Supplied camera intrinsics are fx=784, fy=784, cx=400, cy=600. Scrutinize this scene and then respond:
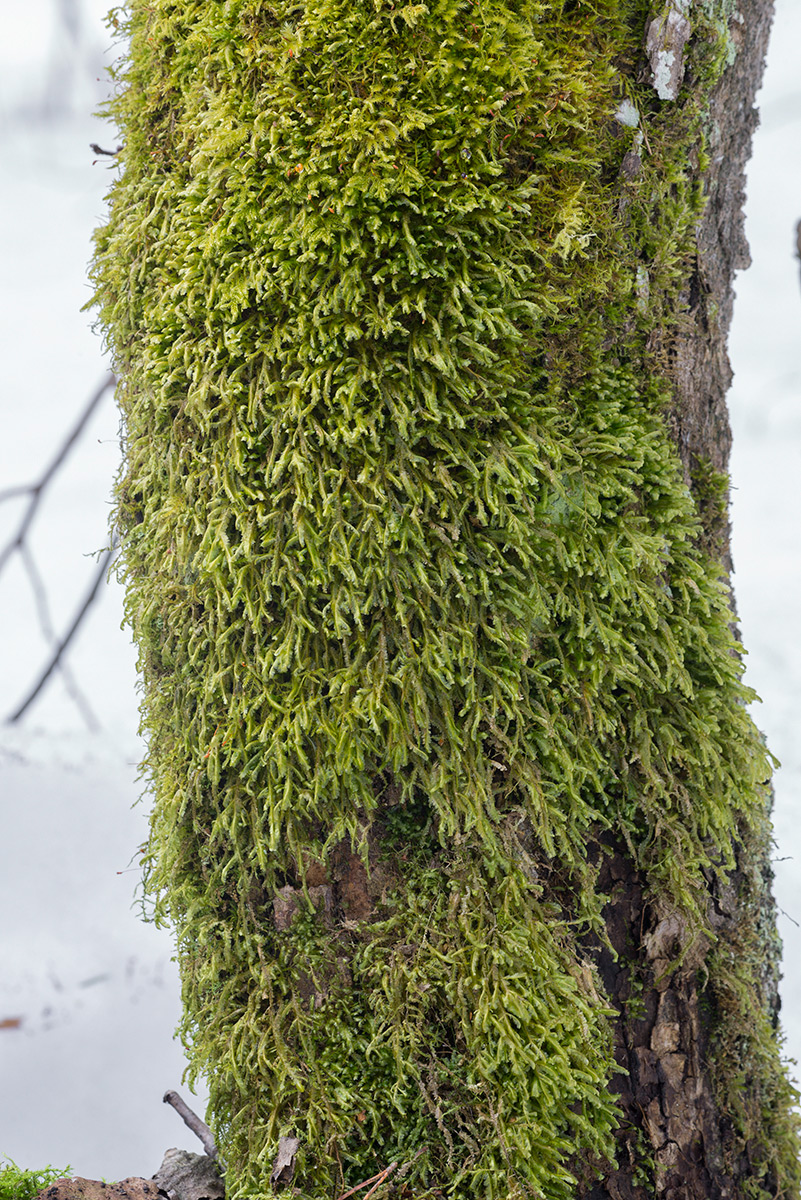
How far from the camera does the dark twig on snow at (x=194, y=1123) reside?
1314mm

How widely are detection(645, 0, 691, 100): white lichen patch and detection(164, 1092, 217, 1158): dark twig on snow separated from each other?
70.8 inches

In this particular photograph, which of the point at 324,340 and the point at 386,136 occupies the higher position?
the point at 386,136

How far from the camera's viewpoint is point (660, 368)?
1.24 metres

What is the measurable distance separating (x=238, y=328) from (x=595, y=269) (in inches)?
20.5

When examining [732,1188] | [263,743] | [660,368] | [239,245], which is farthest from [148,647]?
[732,1188]

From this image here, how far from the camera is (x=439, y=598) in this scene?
3.56ft

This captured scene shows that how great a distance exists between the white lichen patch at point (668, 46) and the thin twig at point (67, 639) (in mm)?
1117

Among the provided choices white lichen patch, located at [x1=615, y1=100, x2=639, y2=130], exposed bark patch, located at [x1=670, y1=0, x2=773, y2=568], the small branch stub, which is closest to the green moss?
the small branch stub

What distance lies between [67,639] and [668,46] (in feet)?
4.55

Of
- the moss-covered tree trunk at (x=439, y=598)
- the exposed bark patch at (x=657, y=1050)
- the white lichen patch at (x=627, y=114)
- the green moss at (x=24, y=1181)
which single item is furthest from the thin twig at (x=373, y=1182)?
the white lichen patch at (x=627, y=114)

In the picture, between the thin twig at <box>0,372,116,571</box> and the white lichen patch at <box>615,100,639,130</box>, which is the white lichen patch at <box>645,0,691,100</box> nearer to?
the white lichen patch at <box>615,100,639,130</box>

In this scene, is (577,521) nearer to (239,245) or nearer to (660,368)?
(660,368)

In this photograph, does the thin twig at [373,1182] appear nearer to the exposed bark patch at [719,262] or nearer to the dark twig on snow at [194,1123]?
the dark twig on snow at [194,1123]

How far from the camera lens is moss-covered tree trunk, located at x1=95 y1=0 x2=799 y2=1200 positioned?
1055mm
